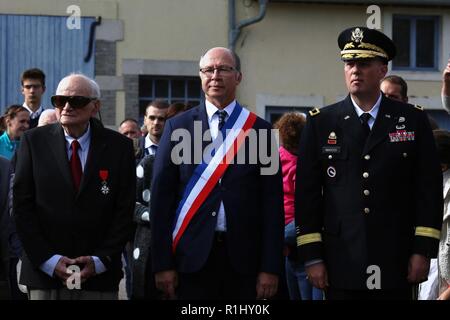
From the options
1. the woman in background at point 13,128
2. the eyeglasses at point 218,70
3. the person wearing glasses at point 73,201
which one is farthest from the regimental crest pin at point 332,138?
the woman in background at point 13,128

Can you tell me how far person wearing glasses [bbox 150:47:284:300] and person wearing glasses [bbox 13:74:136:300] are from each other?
324 mm

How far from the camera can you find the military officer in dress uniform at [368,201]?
21.0 ft

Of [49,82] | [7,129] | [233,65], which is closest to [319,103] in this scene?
[49,82]

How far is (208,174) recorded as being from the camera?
6.67 meters

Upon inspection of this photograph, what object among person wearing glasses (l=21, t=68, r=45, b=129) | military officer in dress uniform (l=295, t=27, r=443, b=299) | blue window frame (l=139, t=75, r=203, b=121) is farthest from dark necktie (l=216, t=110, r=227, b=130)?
blue window frame (l=139, t=75, r=203, b=121)

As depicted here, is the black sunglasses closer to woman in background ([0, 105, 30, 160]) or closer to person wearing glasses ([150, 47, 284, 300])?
person wearing glasses ([150, 47, 284, 300])

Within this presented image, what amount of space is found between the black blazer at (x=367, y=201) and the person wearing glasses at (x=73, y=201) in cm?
116

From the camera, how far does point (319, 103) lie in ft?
61.3

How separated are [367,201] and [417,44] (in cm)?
1309

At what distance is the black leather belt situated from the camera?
21.7 ft

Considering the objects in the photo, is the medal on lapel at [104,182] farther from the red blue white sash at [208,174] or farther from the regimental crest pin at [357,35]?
the regimental crest pin at [357,35]

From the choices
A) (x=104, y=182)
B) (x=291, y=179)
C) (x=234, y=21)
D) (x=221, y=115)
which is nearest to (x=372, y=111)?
(x=221, y=115)

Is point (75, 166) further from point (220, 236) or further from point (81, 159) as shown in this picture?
point (220, 236)

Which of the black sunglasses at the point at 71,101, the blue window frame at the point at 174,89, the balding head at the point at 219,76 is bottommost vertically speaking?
the black sunglasses at the point at 71,101
